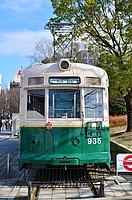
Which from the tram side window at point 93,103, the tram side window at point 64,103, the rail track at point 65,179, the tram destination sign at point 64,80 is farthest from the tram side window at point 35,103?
the rail track at point 65,179

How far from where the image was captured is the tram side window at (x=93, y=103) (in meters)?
8.18

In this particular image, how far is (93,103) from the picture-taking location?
8.27 metres

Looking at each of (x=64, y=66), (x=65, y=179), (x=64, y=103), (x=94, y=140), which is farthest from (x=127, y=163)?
(x=64, y=66)

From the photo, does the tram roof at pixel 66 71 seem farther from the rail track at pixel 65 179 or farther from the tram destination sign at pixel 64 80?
the rail track at pixel 65 179

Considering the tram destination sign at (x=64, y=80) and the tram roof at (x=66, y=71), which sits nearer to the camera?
the tram destination sign at (x=64, y=80)

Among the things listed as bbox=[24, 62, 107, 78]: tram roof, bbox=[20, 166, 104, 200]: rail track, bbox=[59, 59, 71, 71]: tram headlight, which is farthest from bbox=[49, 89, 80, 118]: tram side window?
bbox=[20, 166, 104, 200]: rail track

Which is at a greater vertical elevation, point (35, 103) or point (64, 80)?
point (64, 80)

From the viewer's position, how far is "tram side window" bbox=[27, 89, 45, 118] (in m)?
8.21

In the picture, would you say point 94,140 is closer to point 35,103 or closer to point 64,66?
point 35,103

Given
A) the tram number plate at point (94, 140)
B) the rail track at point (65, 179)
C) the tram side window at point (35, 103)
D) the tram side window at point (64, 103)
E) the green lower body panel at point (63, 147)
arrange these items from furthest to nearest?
the tram side window at point (35, 103), the tram side window at point (64, 103), the tram number plate at point (94, 140), the green lower body panel at point (63, 147), the rail track at point (65, 179)

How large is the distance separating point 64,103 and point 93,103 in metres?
0.83

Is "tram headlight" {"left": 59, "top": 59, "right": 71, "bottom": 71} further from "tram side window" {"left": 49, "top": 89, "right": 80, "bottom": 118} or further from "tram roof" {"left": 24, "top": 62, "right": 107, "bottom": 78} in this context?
"tram side window" {"left": 49, "top": 89, "right": 80, "bottom": 118}

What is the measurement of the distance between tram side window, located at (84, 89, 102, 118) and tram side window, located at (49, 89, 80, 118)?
0.82ft

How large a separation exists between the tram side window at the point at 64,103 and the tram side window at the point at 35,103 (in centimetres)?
24
